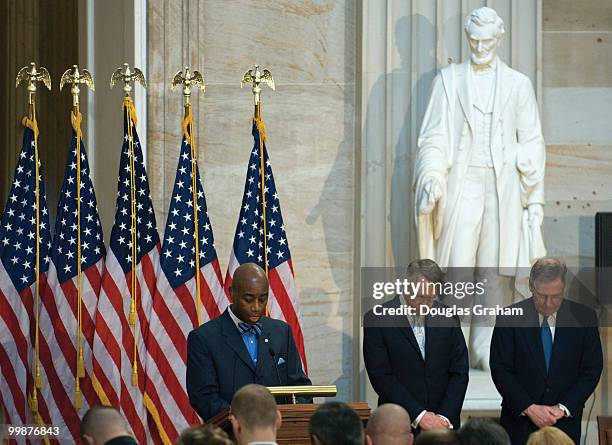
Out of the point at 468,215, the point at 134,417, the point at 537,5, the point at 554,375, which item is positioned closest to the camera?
the point at 554,375

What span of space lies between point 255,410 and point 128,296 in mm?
4064

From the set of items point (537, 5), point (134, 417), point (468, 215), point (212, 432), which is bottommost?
point (134, 417)

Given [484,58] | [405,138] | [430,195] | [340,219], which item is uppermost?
[484,58]

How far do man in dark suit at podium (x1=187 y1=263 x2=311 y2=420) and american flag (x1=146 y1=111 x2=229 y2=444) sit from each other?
5.30 ft

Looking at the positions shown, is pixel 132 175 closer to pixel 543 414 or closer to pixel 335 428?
pixel 543 414

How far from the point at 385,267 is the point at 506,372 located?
218 cm

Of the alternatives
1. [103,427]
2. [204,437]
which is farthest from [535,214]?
[204,437]

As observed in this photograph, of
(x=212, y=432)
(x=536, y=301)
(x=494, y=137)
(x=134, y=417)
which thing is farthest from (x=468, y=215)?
(x=212, y=432)

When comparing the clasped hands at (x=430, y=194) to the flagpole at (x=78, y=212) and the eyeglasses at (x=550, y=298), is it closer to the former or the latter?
the eyeglasses at (x=550, y=298)

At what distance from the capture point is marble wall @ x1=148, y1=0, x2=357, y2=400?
10.9 meters

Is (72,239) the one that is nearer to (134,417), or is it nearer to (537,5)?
(134,417)

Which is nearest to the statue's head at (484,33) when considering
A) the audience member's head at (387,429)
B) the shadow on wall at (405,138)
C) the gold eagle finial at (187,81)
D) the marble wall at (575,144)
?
the shadow on wall at (405,138)

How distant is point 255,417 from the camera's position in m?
5.87

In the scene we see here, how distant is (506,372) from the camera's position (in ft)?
28.7
